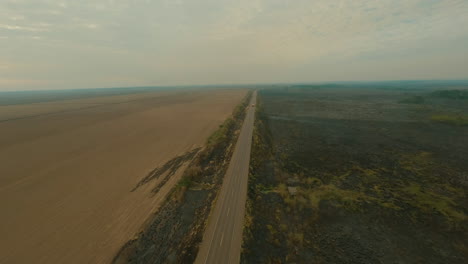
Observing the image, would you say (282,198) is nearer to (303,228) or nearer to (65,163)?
(303,228)

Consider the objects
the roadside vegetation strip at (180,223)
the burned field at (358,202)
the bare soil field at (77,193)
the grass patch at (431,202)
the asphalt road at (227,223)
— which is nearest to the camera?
the asphalt road at (227,223)

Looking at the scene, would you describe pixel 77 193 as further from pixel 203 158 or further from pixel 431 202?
pixel 431 202

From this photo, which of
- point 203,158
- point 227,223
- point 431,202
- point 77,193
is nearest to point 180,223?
point 227,223

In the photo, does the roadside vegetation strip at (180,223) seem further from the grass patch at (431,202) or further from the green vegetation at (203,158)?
the grass patch at (431,202)

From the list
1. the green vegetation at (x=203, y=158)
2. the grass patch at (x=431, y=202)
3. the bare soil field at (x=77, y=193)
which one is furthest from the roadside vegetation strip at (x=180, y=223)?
the grass patch at (x=431, y=202)

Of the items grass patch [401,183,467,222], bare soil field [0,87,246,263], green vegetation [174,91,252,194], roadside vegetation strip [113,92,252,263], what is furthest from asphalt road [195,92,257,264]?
grass patch [401,183,467,222]
